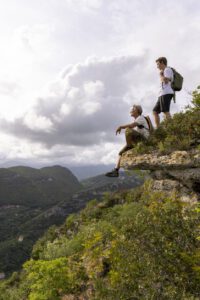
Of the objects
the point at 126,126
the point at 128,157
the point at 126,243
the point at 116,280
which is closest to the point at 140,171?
the point at 128,157

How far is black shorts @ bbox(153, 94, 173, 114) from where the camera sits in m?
11.9

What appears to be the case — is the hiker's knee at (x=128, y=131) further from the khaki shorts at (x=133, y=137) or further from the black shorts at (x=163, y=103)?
the black shorts at (x=163, y=103)

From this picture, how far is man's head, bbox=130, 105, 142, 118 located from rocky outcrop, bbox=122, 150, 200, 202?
1508 millimetres

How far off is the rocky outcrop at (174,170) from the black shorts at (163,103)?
2398 millimetres

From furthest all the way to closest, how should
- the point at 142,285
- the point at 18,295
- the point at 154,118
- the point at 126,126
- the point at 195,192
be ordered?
the point at 18,295
the point at 154,118
the point at 126,126
the point at 195,192
the point at 142,285

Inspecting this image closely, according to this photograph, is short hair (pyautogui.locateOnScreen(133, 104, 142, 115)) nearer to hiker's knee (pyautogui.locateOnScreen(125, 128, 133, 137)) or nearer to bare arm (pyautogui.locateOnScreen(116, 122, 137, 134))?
bare arm (pyautogui.locateOnScreen(116, 122, 137, 134))

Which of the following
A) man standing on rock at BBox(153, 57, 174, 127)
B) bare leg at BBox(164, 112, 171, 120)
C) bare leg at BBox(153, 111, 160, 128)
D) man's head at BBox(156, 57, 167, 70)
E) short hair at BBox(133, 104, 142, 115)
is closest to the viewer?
short hair at BBox(133, 104, 142, 115)

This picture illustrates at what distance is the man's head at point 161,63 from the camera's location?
11916 millimetres

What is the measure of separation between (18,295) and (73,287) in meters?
6.60

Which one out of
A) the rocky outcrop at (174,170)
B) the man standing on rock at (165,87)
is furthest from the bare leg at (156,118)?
the rocky outcrop at (174,170)

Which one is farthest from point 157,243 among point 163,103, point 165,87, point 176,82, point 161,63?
point 161,63

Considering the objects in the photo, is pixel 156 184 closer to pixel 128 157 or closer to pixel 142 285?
pixel 128 157

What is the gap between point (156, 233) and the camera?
7.87 metres

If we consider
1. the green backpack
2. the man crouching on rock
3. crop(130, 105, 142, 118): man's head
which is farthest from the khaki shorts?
the green backpack
